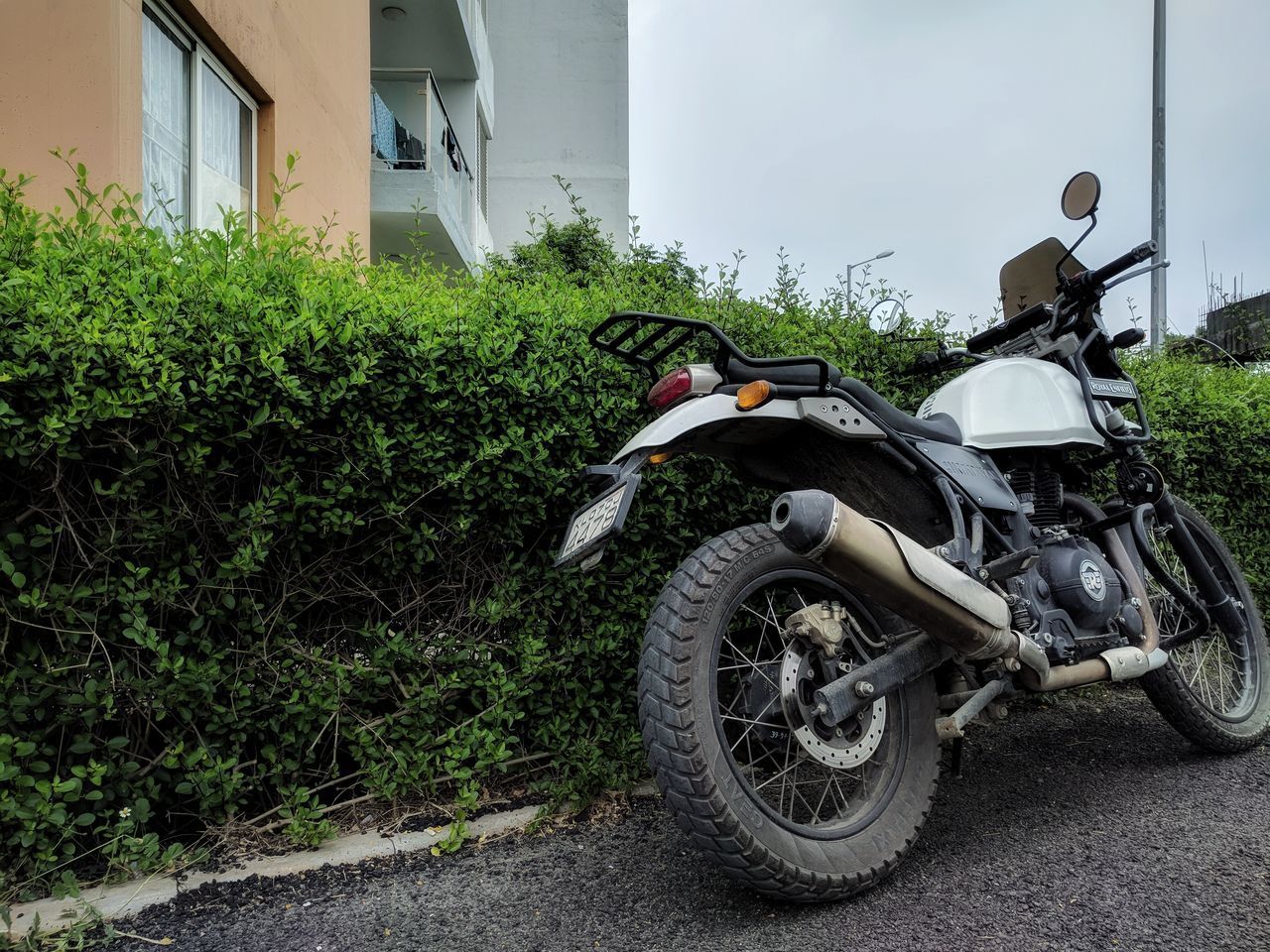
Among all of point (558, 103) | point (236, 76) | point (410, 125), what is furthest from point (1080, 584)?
point (558, 103)

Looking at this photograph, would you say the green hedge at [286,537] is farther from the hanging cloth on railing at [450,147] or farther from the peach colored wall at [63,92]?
the hanging cloth on railing at [450,147]

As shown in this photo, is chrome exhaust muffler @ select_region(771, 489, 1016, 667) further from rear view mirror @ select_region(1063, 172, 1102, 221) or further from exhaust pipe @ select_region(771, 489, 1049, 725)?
rear view mirror @ select_region(1063, 172, 1102, 221)

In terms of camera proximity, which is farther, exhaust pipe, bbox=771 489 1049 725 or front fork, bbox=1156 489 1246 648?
front fork, bbox=1156 489 1246 648

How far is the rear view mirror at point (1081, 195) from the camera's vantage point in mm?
3020

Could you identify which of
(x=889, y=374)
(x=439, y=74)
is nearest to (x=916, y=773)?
(x=889, y=374)

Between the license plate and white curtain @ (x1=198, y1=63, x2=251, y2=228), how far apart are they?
373cm

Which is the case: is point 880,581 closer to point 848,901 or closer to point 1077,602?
point 848,901

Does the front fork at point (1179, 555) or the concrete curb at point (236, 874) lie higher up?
the front fork at point (1179, 555)

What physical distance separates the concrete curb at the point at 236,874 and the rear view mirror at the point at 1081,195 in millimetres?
2894

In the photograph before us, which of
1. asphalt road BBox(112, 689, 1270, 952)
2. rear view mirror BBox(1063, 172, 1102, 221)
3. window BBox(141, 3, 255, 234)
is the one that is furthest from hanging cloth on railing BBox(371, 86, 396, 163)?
asphalt road BBox(112, 689, 1270, 952)

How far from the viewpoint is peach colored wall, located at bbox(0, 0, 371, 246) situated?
348 cm

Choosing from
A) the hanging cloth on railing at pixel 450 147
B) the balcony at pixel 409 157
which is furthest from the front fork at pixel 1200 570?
the hanging cloth on railing at pixel 450 147

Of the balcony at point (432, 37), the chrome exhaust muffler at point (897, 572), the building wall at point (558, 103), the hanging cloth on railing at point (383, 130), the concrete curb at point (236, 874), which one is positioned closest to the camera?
the chrome exhaust muffler at point (897, 572)

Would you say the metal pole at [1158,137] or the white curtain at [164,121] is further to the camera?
the metal pole at [1158,137]
